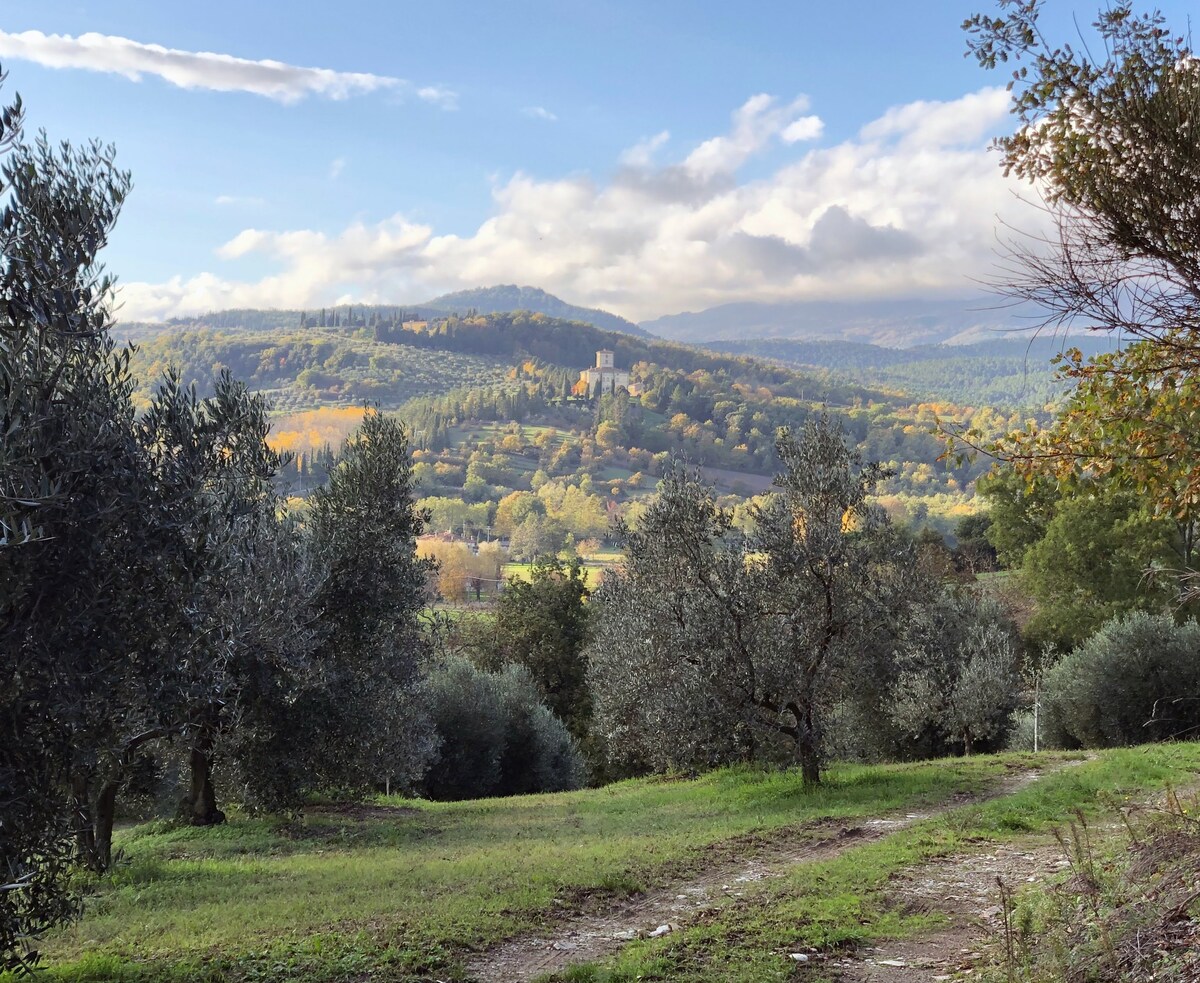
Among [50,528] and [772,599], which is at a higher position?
[50,528]

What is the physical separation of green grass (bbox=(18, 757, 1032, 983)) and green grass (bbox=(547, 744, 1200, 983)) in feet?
5.71

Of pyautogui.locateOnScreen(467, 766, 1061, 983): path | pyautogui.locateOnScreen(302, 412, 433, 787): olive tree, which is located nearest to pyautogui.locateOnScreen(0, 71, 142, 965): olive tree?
pyautogui.locateOnScreen(467, 766, 1061, 983): path

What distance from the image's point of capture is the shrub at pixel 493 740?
3459 centimetres

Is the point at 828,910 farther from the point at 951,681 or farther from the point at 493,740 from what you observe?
the point at 493,740

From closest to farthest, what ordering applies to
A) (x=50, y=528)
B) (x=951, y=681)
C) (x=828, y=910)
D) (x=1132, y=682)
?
(x=50, y=528), (x=828, y=910), (x=1132, y=682), (x=951, y=681)

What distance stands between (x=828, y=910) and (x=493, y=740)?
26.9 metres

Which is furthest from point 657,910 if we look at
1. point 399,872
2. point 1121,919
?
point 1121,919

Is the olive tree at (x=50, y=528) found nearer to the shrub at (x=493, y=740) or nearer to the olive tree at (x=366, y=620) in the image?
the olive tree at (x=366, y=620)

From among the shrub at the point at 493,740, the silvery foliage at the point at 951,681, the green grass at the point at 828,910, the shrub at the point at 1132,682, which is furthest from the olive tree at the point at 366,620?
the shrub at the point at 1132,682

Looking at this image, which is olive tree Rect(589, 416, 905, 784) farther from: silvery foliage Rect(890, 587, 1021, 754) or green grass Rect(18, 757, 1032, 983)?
silvery foliage Rect(890, 587, 1021, 754)

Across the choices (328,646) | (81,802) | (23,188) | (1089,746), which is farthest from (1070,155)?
(1089,746)

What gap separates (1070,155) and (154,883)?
14707mm

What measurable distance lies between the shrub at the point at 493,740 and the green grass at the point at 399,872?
9974 mm

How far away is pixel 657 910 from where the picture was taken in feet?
34.7
